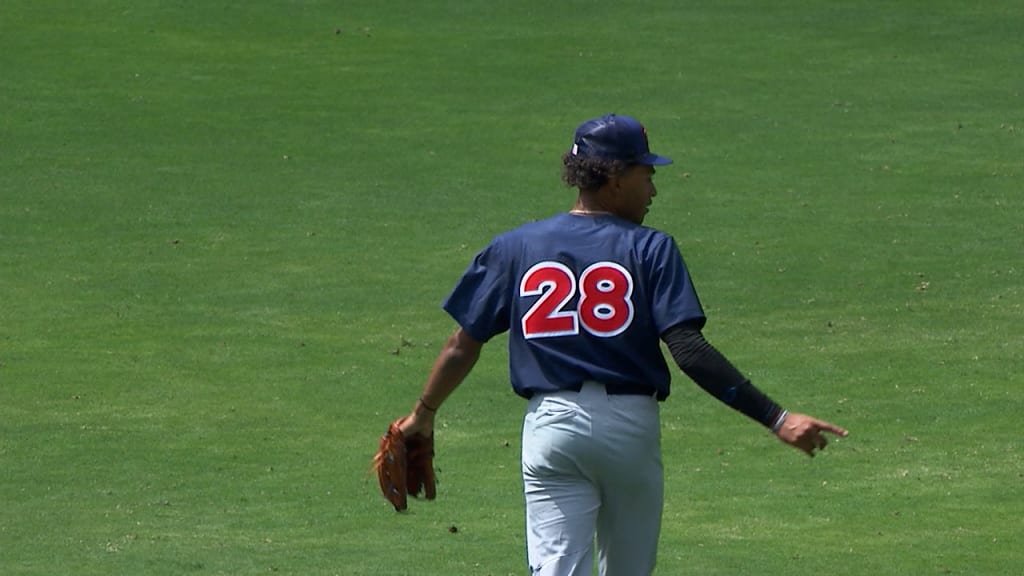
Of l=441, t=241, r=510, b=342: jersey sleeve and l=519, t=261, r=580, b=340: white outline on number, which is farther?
l=441, t=241, r=510, b=342: jersey sleeve

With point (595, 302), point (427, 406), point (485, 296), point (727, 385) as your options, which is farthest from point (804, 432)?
point (427, 406)

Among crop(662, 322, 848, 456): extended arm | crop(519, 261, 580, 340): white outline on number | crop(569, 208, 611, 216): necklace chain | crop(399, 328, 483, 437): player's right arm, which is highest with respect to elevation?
crop(569, 208, 611, 216): necklace chain

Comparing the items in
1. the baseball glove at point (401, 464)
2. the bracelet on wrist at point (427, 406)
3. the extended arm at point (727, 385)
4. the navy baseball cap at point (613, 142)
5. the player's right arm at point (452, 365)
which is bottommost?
the baseball glove at point (401, 464)

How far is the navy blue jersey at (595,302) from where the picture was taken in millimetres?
5055

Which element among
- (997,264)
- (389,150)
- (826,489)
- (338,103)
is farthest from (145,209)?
(826,489)

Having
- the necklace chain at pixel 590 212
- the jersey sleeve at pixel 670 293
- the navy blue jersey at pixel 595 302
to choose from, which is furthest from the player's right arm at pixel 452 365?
the jersey sleeve at pixel 670 293

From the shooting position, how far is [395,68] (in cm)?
1986

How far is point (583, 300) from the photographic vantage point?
16.7 feet

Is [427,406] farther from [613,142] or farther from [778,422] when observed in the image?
[778,422]

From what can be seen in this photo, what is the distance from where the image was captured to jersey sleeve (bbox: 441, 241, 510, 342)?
527cm

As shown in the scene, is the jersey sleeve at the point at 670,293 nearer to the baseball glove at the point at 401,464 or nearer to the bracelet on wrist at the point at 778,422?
the bracelet on wrist at the point at 778,422

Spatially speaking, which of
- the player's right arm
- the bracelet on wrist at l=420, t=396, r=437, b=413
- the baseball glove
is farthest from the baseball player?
the baseball glove

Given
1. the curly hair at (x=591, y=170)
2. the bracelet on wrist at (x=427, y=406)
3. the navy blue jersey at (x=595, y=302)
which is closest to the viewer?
the navy blue jersey at (x=595, y=302)

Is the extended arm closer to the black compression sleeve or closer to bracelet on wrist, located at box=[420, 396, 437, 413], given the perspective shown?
the black compression sleeve
